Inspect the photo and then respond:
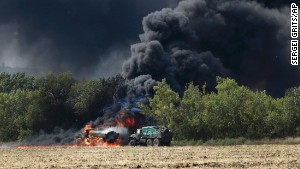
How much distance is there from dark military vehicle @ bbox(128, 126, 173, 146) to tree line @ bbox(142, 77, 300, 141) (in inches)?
251

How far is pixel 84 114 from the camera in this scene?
8894 cm

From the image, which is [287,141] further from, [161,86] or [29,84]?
[29,84]

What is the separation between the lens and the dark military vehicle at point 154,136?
6244cm

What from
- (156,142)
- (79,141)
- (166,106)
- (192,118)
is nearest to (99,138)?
(79,141)

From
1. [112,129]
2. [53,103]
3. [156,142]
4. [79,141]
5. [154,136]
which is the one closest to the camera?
[156,142]

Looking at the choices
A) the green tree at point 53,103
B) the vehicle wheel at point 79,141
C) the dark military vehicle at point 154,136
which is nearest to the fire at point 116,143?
the dark military vehicle at point 154,136

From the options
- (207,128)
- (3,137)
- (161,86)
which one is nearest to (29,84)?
(3,137)

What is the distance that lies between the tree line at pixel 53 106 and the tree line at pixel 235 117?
785 inches

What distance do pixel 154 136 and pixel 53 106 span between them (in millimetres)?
31740

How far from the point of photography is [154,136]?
63250mm

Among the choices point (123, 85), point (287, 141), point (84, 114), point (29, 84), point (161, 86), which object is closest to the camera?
point (287, 141)

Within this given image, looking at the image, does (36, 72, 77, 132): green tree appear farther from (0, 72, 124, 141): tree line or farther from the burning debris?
the burning debris

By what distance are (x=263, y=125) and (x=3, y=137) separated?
48.6 m

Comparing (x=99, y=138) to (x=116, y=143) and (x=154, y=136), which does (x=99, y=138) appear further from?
(x=154, y=136)
